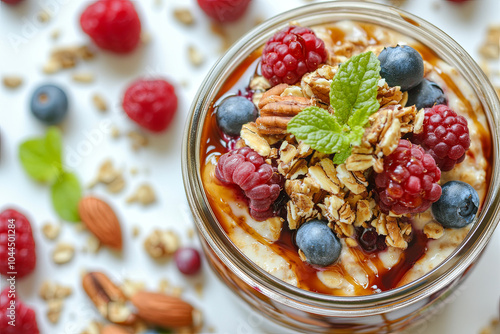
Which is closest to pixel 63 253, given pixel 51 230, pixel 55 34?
pixel 51 230

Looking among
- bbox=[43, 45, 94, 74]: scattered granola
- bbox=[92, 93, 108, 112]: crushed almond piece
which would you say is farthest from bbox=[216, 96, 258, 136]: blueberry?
bbox=[43, 45, 94, 74]: scattered granola

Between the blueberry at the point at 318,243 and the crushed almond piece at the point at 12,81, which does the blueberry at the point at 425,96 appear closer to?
the blueberry at the point at 318,243

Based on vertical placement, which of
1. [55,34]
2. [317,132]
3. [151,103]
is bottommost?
[317,132]

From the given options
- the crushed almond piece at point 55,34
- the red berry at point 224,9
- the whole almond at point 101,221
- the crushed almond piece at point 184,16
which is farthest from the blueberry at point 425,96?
the crushed almond piece at point 55,34

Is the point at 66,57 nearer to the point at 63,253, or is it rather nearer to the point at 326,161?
the point at 63,253

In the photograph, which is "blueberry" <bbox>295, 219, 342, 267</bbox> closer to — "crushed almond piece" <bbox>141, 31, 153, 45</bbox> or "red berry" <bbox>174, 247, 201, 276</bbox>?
"red berry" <bbox>174, 247, 201, 276</bbox>

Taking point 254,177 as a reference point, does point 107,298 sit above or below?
below

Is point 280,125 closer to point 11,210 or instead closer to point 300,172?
point 300,172
